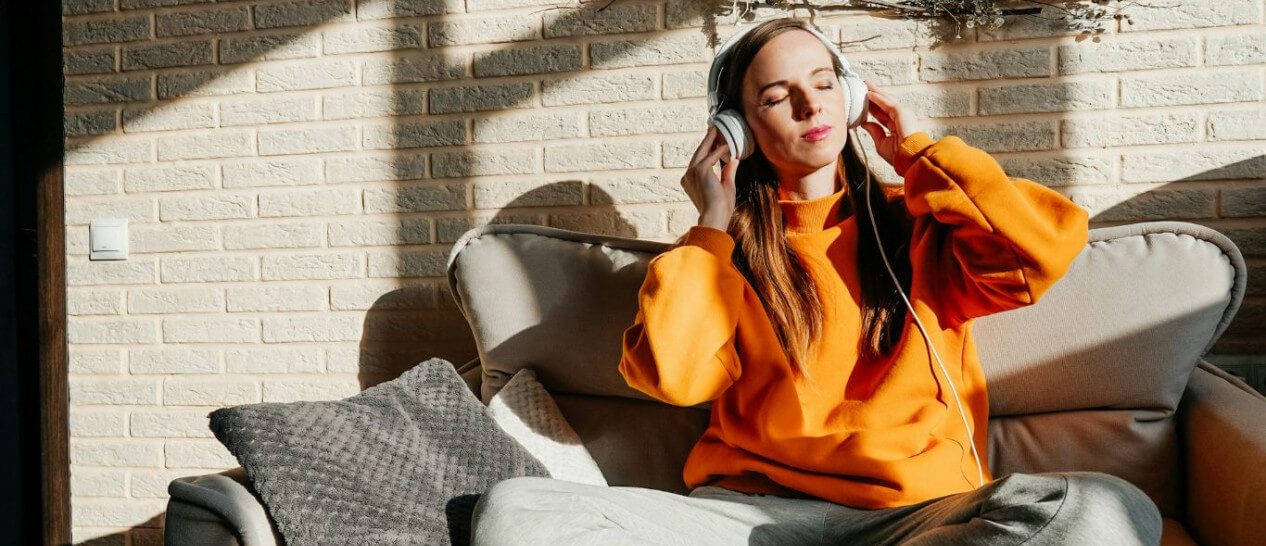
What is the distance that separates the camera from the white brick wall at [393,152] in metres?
1.78

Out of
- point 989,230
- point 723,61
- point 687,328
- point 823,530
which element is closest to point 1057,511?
point 823,530

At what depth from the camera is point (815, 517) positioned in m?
1.28

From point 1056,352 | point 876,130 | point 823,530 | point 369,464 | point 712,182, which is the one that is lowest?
point 823,530

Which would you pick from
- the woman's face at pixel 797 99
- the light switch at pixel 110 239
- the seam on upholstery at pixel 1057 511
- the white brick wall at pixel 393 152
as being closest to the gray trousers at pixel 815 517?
the seam on upholstery at pixel 1057 511

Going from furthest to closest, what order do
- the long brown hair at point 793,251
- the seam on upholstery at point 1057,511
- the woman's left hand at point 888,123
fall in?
1. the woman's left hand at point 888,123
2. the long brown hair at point 793,251
3. the seam on upholstery at point 1057,511

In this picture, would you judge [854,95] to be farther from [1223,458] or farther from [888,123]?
[1223,458]

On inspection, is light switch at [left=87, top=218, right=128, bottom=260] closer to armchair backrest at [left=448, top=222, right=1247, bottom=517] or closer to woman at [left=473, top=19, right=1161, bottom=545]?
armchair backrest at [left=448, top=222, right=1247, bottom=517]

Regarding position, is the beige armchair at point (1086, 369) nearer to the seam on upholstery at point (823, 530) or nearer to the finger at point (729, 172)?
the finger at point (729, 172)

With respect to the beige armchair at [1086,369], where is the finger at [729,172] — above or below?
above

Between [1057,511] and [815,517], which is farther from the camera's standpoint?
[815,517]

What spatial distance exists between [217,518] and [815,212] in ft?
3.60

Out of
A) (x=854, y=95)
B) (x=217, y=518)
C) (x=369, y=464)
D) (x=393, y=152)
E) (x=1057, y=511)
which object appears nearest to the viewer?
(x=1057, y=511)

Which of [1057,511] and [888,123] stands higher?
[888,123]

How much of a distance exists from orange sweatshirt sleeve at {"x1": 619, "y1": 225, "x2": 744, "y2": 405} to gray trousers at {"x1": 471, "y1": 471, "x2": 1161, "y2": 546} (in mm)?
200
